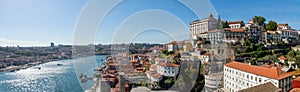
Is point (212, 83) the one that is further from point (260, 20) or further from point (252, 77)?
point (260, 20)

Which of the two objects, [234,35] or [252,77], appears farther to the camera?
[234,35]

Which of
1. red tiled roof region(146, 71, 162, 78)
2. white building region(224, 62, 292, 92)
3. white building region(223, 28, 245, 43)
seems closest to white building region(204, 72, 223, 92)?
white building region(224, 62, 292, 92)

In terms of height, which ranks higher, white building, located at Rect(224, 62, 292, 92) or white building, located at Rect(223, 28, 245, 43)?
white building, located at Rect(223, 28, 245, 43)

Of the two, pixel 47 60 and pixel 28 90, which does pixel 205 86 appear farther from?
pixel 47 60

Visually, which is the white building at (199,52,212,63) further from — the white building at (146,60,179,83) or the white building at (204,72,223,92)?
the white building at (146,60,179,83)

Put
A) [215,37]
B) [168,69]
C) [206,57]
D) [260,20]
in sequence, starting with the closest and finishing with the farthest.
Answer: [168,69] → [206,57] → [215,37] → [260,20]

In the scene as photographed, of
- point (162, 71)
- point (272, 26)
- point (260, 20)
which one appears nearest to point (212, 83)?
point (162, 71)

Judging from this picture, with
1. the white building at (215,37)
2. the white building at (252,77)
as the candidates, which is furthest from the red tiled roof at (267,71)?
the white building at (215,37)

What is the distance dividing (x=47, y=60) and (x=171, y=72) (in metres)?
16.2

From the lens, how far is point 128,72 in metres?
→ 4.31

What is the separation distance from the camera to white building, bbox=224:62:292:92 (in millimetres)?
3834

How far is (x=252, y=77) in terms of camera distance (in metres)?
4.30

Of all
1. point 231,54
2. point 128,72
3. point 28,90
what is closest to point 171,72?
point 128,72

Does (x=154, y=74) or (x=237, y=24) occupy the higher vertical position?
(x=237, y=24)
